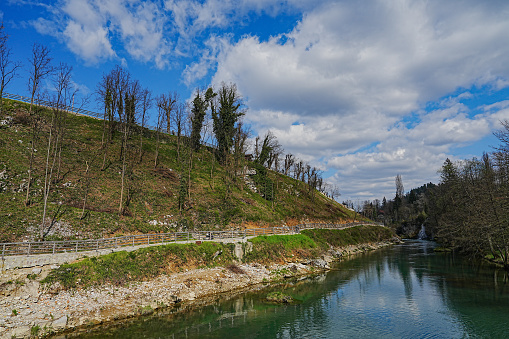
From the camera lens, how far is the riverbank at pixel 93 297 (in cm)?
1686

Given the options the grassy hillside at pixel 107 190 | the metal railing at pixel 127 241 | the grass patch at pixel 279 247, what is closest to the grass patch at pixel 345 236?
the metal railing at pixel 127 241

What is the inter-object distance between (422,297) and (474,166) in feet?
172

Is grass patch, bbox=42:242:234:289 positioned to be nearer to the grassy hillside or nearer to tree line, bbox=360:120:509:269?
the grassy hillside

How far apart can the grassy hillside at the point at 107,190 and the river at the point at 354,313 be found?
17.5 metres

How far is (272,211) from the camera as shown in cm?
6109

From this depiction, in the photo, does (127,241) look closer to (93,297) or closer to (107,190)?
Result: (93,297)

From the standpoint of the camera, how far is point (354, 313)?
2195cm

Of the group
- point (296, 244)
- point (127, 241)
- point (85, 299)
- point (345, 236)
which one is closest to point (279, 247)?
point (296, 244)

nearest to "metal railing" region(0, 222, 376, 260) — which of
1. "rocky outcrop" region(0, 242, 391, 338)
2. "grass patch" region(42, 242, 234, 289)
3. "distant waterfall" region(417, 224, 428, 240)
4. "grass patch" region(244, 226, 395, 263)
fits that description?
"grass patch" region(42, 242, 234, 289)

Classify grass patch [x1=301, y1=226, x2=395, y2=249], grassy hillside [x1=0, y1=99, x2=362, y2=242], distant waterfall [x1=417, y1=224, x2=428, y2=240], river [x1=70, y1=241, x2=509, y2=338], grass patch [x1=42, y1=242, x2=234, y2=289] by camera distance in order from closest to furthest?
river [x1=70, y1=241, x2=509, y2=338]
grass patch [x1=42, y1=242, x2=234, y2=289]
grassy hillside [x1=0, y1=99, x2=362, y2=242]
grass patch [x1=301, y1=226, x2=395, y2=249]
distant waterfall [x1=417, y1=224, x2=428, y2=240]

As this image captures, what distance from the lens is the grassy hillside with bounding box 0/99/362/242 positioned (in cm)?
3154

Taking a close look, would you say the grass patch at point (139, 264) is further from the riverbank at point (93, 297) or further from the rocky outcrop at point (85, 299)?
the rocky outcrop at point (85, 299)

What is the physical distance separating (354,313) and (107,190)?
120 feet

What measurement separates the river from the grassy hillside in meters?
17.5
